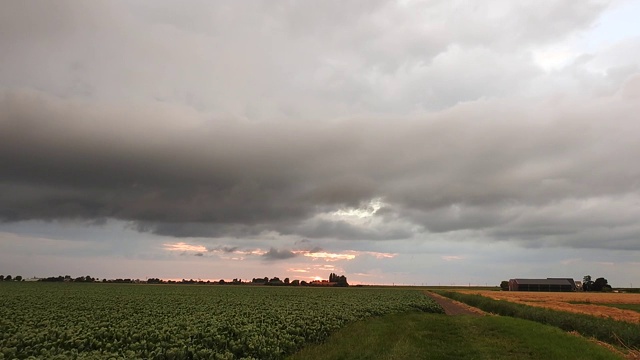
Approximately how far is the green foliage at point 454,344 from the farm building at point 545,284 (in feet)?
599

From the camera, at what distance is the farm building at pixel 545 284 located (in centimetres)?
18625

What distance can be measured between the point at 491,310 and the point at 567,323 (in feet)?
69.1

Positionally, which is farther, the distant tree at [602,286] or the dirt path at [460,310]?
the distant tree at [602,286]

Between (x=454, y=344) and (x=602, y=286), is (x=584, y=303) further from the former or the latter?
(x=602, y=286)

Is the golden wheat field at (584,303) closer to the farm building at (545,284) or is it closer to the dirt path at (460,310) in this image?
the dirt path at (460,310)

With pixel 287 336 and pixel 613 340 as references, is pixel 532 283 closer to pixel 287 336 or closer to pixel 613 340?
pixel 613 340

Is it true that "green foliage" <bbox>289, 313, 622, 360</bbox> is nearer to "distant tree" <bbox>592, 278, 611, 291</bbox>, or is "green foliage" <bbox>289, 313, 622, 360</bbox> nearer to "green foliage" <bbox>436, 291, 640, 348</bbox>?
"green foliage" <bbox>436, 291, 640, 348</bbox>

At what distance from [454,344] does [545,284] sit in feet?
636

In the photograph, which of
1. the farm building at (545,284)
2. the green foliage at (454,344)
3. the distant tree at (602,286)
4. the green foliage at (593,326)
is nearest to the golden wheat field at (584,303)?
the green foliage at (593,326)

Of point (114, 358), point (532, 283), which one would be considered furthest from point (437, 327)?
point (532, 283)

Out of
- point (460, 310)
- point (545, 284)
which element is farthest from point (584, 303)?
point (545, 284)

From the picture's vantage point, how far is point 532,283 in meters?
189

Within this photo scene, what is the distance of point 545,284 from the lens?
187 meters

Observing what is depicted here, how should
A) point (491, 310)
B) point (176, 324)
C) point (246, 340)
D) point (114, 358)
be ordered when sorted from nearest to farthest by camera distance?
point (114, 358) → point (246, 340) → point (176, 324) → point (491, 310)
